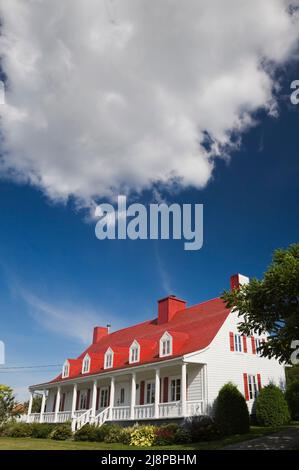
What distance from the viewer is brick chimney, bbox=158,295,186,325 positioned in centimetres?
3259

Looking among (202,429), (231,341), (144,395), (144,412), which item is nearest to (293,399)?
(231,341)

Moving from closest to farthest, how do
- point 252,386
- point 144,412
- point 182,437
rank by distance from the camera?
1. point 182,437
2. point 144,412
3. point 252,386

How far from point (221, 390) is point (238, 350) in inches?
143

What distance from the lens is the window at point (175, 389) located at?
2434 cm

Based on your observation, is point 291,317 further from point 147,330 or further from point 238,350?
point 147,330

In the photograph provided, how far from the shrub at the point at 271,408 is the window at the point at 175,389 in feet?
14.9

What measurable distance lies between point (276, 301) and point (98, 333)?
30762 mm

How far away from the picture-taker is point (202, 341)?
24.5 metres

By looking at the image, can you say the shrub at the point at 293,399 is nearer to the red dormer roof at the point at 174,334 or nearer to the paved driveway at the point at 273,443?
the red dormer roof at the point at 174,334

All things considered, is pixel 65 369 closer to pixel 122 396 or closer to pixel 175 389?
pixel 122 396

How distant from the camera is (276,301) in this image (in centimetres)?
1418

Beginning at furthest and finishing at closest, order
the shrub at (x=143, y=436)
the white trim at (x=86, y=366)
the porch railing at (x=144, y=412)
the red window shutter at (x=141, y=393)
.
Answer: the white trim at (x=86, y=366)
the red window shutter at (x=141, y=393)
the porch railing at (x=144, y=412)
the shrub at (x=143, y=436)

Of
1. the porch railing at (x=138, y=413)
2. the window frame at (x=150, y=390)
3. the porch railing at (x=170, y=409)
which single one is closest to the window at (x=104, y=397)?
the porch railing at (x=138, y=413)

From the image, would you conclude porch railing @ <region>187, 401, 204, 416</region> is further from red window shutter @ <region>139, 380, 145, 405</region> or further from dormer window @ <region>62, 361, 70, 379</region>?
dormer window @ <region>62, 361, 70, 379</region>
